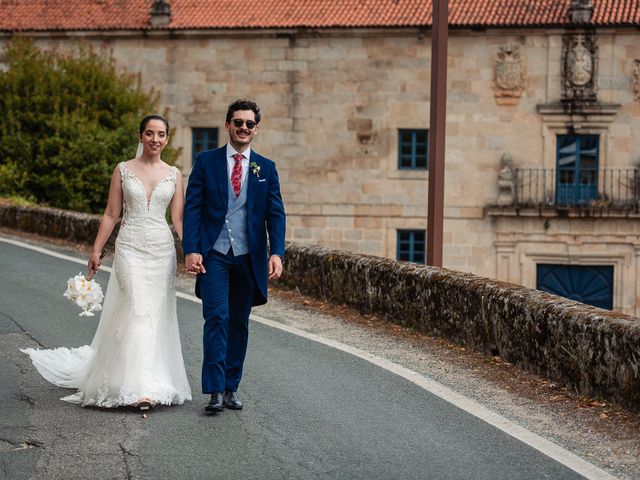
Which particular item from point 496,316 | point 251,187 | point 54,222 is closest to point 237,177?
point 251,187

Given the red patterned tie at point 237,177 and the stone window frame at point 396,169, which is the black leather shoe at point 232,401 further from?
the stone window frame at point 396,169

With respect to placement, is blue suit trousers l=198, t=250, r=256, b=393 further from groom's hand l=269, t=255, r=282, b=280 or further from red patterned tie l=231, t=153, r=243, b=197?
red patterned tie l=231, t=153, r=243, b=197

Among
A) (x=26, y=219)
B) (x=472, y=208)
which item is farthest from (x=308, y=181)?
(x=26, y=219)

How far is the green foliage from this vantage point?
28281 millimetres

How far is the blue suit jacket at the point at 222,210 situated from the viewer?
7.32m

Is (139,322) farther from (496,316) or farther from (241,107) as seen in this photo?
(496,316)

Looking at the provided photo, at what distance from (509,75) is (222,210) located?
27.1m

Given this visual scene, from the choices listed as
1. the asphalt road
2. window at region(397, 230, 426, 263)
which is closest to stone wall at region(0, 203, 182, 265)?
the asphalt road

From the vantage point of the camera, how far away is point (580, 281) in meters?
33.3

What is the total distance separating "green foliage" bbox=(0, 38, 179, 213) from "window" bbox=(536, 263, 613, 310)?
11627 millimetres

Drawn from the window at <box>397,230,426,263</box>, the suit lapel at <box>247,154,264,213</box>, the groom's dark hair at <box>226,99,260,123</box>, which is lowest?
the window at <box>397,230,426,263</box>

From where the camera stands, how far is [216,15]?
34531mm

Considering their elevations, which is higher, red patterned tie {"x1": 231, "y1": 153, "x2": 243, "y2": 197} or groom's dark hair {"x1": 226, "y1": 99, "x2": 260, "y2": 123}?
groom's dark hair {"x1": 226, "y1": 99, "x2": 260, "y2": 123}

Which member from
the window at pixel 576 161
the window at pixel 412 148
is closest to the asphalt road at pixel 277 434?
the window at pixel 412 148
